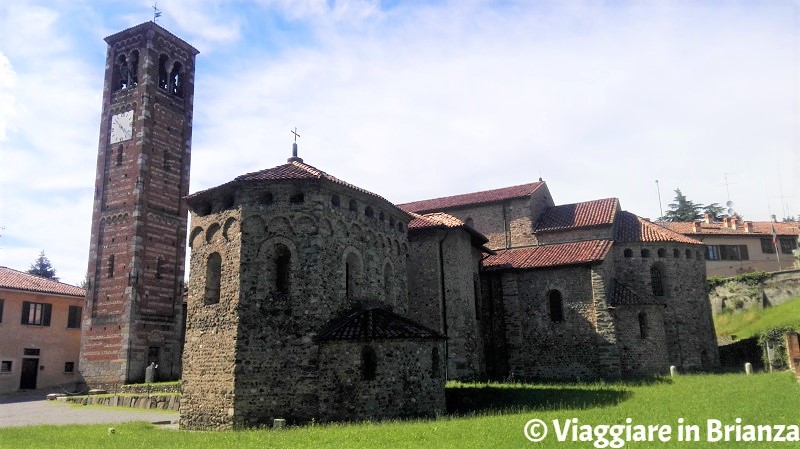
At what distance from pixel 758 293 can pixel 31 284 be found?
47.5 meters

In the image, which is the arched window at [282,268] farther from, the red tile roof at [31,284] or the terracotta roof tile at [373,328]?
the red tile roof at [31,284]

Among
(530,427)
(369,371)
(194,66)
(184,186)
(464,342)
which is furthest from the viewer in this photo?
(194,66)

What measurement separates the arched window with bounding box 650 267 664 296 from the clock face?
30.7 metres

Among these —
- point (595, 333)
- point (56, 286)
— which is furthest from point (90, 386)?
point (595, 333)

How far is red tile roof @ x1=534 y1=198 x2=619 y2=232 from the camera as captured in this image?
29.9m

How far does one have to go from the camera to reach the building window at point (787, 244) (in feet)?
150

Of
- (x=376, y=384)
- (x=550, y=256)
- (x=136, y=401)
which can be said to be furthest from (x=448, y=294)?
(x=136, y=401)

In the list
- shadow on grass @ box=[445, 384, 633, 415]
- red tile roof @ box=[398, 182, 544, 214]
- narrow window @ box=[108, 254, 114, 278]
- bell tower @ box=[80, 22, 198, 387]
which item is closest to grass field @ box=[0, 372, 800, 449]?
shadow on grass @ box=[445, 384, 633, 415]

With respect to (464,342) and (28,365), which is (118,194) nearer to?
(28,365)

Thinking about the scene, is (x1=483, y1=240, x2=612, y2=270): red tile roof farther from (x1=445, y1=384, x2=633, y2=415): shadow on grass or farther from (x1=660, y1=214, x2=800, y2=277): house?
(x1=660, y1=214, x2=800, y2=277): house

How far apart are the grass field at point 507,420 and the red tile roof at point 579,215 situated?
1154 cm

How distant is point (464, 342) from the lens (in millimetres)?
23625

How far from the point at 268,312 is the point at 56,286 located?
A: 26.9 m

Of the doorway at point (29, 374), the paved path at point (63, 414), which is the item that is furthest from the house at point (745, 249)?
the doorway at point (29, 374)
